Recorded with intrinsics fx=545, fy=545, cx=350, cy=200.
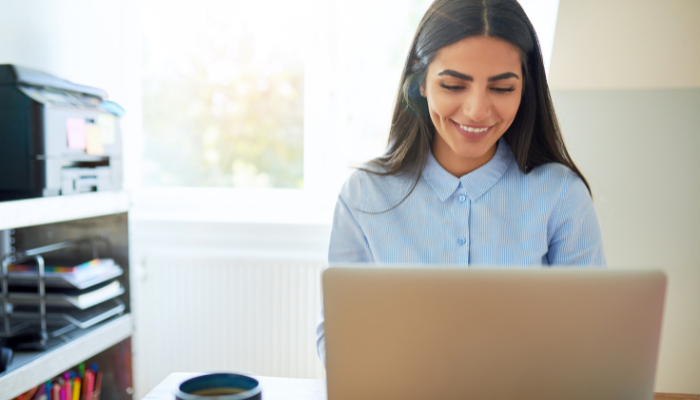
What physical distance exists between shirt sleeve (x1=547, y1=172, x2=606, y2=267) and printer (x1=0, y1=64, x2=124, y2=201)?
1223mm

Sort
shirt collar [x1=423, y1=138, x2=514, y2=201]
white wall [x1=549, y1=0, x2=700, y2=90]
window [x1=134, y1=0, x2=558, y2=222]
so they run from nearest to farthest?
shirt collar [x1=423, y1=138, x2=514, y2=201] < white wall [x1=549, y1=0, x2=700, y2=90] < window [x1=134, y1=0, x2=558, y2=222]

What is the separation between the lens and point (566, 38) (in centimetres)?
160

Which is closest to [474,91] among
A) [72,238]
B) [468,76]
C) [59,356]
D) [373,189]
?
[468,76]

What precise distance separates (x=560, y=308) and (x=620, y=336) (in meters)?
0.07

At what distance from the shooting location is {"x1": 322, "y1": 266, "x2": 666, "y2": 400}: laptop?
21.5 inches

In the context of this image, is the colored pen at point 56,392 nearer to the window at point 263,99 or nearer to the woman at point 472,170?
the window at point 263,99

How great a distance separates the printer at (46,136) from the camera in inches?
53.1

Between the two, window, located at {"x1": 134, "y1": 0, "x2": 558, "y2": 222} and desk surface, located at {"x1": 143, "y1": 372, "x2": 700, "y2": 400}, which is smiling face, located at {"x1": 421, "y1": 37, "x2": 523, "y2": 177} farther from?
window, located at {"x1": 134, "y1": 0, "x2": 558, "y2": 222}

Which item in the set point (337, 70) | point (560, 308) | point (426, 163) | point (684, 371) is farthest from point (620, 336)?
point (337, 70)

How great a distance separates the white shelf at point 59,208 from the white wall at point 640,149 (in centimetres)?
137

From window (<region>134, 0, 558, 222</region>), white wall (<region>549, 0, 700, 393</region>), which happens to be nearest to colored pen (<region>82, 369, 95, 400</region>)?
window (<region>134, 0, 558, 222</region>)

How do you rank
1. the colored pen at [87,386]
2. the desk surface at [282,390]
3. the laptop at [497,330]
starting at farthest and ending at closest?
the colored pen at [87,386] < the desk surface at [282,390] < the laptop at [497,330]

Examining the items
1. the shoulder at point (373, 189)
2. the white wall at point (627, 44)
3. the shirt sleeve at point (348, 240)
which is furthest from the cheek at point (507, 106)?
the white wall at point (627, 44)

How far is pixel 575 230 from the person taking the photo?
3.54 feet
